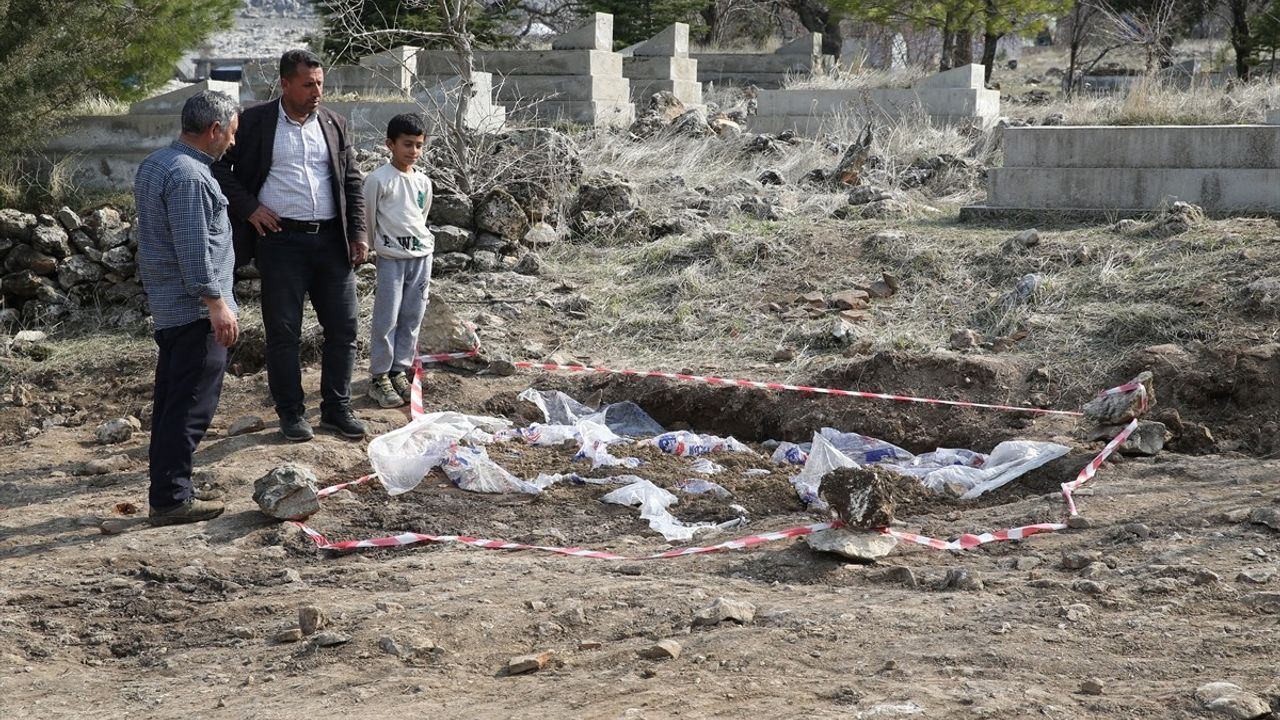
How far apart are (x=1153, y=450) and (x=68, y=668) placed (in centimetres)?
449

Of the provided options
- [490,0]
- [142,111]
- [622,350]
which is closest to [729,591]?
[622,350]

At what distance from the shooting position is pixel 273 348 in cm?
580

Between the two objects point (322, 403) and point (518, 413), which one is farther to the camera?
point (518, 413)

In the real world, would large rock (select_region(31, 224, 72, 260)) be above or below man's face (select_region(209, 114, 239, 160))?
below

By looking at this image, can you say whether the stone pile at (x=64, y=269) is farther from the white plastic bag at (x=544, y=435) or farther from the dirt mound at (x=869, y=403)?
the white plastic bag at (x=544, y=435)

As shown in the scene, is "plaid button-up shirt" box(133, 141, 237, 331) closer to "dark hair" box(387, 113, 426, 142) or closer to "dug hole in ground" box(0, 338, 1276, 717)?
"dug hole in ground" box(0, 338, 1276, 717)

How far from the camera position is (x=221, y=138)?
4930 millimetres

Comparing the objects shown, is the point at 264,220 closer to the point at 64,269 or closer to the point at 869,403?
the point at 869,403

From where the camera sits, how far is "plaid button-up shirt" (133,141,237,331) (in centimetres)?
484

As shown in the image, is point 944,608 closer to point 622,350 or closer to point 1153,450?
point 1153,450

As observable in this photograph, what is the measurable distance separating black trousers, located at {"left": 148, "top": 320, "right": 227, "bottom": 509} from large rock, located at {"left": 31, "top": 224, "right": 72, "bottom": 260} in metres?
5.08

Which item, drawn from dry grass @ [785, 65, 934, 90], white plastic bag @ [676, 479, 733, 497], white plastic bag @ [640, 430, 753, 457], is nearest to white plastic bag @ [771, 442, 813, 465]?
white plastic bag @ [640, 430, 753, 457]

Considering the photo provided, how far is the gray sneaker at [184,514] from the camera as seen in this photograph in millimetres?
5109

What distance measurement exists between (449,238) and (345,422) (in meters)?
3.65
